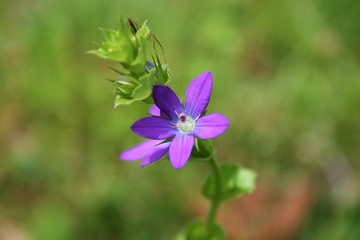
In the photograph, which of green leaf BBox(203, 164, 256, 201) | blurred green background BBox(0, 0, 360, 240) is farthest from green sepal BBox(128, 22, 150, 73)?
blurred green background BBox(0, 0, 360, 240)

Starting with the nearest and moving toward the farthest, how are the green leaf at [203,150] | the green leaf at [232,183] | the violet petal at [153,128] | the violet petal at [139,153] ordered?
the violet petal at [153,128] < the green leaf at [203,150] < the violet petal at [139,153] < the green leaf at [232,183]

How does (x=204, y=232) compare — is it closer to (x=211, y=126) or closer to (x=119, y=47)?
(x=211, y=126)

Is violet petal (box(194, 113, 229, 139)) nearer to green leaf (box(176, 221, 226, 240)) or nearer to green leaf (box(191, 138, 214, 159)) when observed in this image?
green leaf (box(191, 138, 214, 159))

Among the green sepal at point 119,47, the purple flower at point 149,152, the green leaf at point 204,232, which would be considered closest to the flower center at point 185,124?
the purple flower at point 149,152

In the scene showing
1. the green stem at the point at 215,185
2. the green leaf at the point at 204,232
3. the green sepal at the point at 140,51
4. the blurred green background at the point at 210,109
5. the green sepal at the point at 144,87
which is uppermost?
the blurred green background at the point at 210,109

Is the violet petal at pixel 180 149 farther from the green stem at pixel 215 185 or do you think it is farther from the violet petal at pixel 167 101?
the green stem at pixel 215 185

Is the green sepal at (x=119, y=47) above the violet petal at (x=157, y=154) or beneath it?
above

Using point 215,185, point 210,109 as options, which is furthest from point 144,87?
point 210,109
